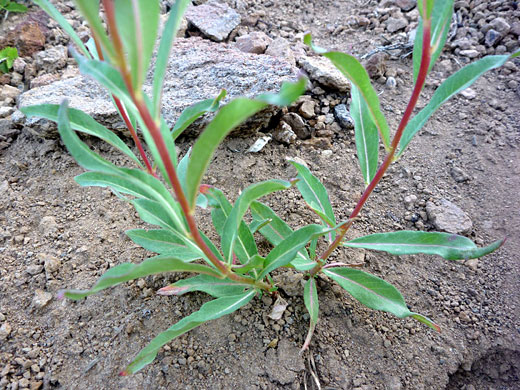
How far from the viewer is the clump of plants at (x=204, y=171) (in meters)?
0.77

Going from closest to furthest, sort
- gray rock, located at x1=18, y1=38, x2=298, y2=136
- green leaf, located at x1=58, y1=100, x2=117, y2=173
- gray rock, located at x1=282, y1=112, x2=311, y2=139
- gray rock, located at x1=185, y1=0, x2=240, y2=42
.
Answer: green leaf, located at x1=58, y1=100, x2=117, y2=173 → gray rock, located at x1=18, y1=38, x2=298, y2=136 → gray rock, located at x1=282, y1=112, x2=311, y2=139 → gray rock, located at x1=185, y1=0, x2=240, y2=42

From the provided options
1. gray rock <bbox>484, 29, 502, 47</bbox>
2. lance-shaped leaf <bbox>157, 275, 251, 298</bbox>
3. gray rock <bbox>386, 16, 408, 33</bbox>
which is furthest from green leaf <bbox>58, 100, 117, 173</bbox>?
gray rock <bbox>484, 29, 502, 47</bbox>

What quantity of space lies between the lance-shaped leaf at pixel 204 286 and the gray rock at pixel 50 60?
7.84 feet

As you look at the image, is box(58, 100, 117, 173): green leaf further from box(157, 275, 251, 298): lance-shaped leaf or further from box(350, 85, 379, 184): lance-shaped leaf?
box(350, 85, 379, 184): lance-shaped leaf

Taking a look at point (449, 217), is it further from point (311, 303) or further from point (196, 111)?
point (196, 111)

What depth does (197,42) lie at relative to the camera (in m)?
2.81

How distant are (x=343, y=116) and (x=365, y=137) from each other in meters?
1.01

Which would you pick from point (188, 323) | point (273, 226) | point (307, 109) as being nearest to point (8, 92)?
point (307, 109)

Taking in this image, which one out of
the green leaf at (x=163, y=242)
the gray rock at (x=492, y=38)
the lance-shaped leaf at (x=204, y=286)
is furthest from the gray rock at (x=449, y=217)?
the gray rock at (x=492, y=38)

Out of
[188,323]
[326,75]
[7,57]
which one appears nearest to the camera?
[188,323]

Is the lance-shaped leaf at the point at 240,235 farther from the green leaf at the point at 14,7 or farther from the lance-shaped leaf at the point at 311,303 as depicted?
the green leaf at the point at 14,7

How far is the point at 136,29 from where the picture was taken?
0.67 m

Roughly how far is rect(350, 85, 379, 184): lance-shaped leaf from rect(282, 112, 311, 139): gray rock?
2.83 ft

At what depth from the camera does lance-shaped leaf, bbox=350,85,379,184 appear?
5.12 ft
